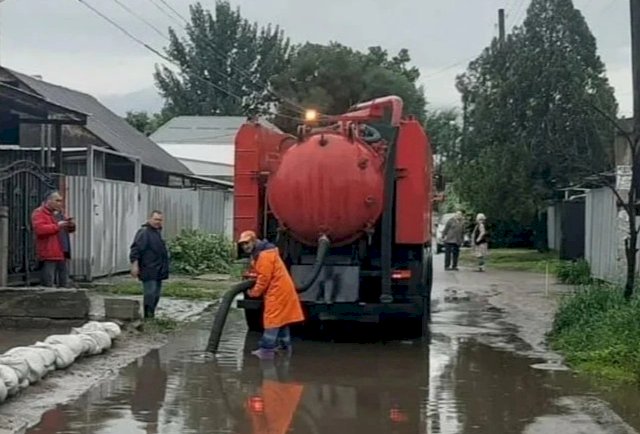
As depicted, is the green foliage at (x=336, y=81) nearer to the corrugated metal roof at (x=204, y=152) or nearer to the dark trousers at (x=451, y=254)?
the corrugated metal roof at (x=204, y=152)

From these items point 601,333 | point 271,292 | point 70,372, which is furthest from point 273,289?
point 601,333

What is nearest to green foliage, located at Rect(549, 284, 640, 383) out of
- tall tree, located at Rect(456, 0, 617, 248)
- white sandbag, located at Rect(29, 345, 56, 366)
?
white sandbag, located at Rect(29, 345, 56, 366)

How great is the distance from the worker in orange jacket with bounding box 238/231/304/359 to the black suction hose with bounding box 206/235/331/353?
29 cm

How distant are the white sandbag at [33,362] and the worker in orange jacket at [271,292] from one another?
2960mm

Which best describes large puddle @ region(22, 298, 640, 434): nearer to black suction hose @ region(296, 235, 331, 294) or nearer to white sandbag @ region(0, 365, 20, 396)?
white sandbag @ region(0, 365, 20, 396)

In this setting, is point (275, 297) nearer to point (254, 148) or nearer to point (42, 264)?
point (254, 148)

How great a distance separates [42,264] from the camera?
18.4m

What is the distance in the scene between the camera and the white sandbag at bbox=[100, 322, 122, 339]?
13.9m

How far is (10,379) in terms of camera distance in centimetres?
1022

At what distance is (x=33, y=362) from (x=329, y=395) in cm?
271

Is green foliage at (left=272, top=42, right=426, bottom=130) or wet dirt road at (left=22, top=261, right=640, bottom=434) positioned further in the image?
green foliage at (left=272, top=42, right=426, bottom=130)

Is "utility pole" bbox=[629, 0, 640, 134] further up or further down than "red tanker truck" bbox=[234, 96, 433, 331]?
further up

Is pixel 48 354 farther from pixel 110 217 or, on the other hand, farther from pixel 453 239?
pixel 453 239

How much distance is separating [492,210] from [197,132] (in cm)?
2332
